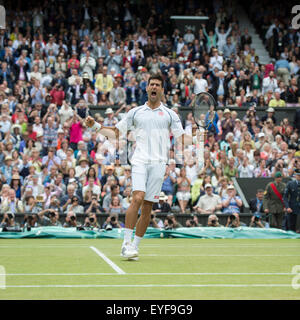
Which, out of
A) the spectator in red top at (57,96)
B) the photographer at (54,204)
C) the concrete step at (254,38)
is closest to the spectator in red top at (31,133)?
the spectator in red top at (57,96)

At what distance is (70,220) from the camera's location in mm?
17234

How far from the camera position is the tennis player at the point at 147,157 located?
30.4 feet

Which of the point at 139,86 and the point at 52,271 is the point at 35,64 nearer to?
the point at 139,86

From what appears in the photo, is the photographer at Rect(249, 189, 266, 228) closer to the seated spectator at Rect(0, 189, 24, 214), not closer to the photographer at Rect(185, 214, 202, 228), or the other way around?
the photographer at Rect(185, 214, 202, 228)

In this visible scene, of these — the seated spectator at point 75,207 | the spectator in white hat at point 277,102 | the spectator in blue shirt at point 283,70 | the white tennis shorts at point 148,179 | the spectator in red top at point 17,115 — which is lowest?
the seated spectator at point 75,207

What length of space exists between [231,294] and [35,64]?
1864 cm

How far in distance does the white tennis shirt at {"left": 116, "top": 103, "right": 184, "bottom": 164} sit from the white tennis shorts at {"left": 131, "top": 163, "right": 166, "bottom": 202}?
7cm

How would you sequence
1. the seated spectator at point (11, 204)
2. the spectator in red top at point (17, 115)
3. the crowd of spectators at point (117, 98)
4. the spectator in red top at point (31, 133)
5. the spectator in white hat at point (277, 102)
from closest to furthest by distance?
1. the seated spectator at point (11, 204)
2. the crowd of spectators at point (117, 98)
3. the spectator in red top at point (31, 133)
4. the spectator in red top at point (17, 115)
5. the spectator in white hat at point (277, 102)

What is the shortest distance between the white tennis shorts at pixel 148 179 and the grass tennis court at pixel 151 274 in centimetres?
91

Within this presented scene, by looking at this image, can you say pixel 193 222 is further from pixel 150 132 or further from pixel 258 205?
pixel 150 132

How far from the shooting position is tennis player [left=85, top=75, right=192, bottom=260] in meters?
9.27

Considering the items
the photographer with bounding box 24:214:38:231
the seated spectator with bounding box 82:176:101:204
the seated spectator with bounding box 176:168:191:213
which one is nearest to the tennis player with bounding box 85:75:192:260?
the photographer with bounding box 24:214:38:231

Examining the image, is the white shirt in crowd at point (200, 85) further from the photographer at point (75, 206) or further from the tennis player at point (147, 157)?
the tennis player at point (147, 157)

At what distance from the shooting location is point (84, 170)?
1967 centimetres
